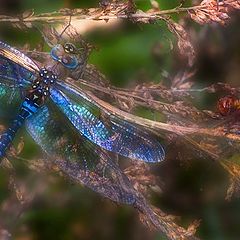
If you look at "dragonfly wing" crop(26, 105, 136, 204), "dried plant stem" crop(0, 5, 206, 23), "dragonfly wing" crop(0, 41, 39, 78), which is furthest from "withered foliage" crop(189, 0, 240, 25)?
"dragonfly wing" crop(0, 41, 39, 78)

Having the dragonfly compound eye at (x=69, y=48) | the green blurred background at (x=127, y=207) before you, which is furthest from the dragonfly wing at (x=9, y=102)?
the green blurred background at (x=127, y=207)

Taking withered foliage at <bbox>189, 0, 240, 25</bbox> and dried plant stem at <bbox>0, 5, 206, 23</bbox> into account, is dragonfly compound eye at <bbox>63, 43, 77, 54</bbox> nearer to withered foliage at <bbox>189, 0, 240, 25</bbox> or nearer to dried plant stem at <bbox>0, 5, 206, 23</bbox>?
dried plant stem at <bbox>0, 5, 206, 23</bbox>

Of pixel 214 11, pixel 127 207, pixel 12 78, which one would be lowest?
pixel 127 207

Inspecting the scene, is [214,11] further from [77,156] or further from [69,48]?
[77,156]

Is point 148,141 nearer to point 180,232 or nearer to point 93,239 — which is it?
point 180,232

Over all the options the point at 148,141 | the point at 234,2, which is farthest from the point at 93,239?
the point at 234,2

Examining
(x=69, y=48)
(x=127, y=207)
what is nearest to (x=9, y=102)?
(x=69, y=48)
